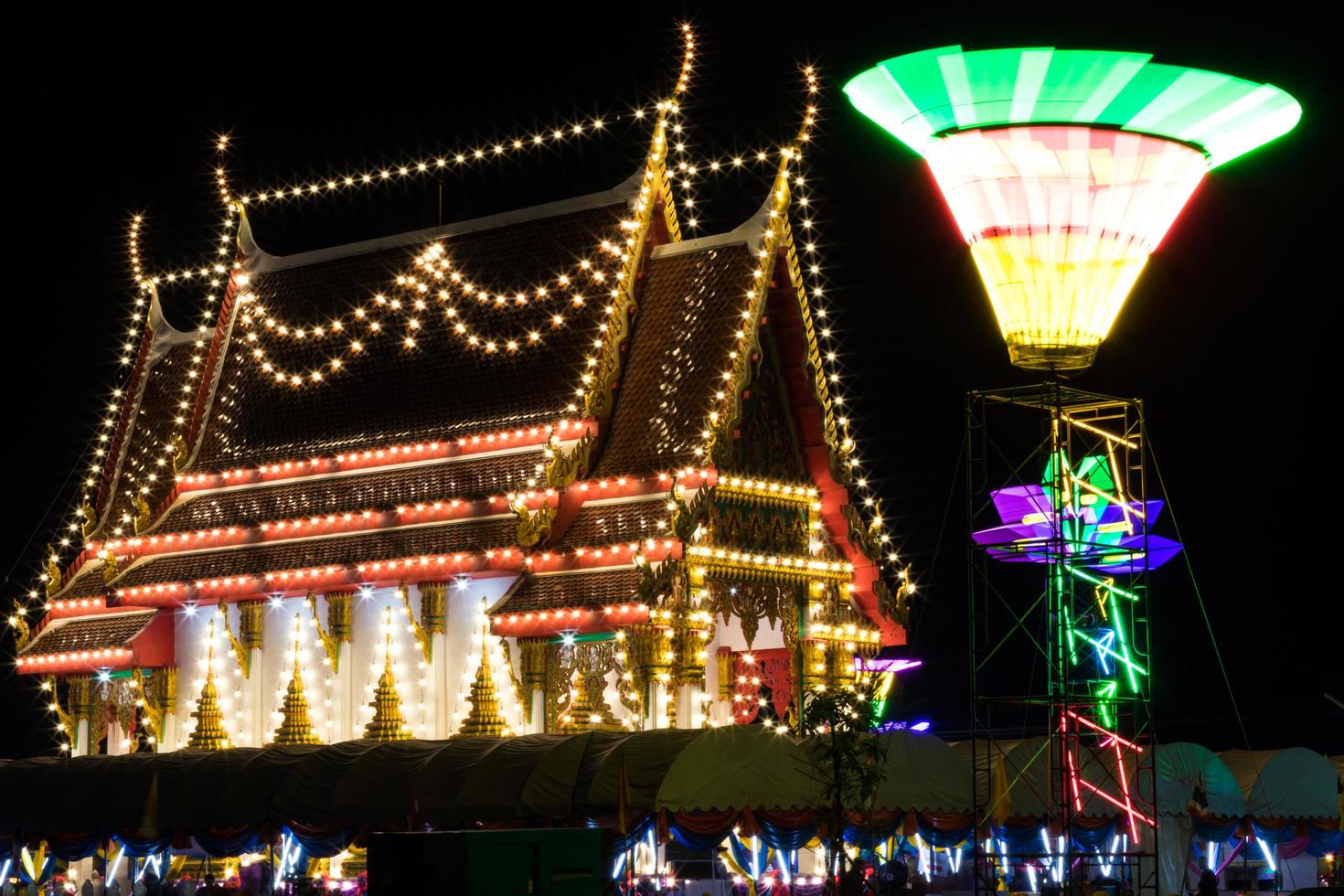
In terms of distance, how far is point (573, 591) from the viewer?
1304 inches

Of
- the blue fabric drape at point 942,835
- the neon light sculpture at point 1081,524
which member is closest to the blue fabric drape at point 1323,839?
the neon light sculpture at point 1081,524

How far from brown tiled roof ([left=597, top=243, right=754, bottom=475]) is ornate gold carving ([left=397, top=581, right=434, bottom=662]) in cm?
392

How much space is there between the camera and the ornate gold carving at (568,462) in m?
34.0

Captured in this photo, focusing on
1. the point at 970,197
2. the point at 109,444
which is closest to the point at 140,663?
the point at 109,444

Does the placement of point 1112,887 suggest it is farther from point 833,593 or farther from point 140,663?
point 140,663

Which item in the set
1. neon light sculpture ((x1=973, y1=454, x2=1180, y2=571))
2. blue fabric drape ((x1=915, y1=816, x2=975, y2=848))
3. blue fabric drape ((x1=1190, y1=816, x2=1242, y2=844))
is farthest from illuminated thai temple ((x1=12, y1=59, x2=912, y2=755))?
blue fabric drape ((x1=1190, y1=816, x2=1242, y2=844))

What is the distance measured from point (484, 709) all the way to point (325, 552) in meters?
4.85

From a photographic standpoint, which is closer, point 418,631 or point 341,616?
point 418,631

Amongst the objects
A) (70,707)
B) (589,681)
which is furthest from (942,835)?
(70,707)

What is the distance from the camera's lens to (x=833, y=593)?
1420 inches

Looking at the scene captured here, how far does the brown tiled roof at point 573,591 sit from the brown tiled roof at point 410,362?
3.25 m

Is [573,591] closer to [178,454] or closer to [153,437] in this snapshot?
[178,454]

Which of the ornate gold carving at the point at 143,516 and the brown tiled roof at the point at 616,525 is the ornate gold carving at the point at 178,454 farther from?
the brown tiled roof at the point at 616,525

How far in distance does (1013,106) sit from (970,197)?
132 centimetres
